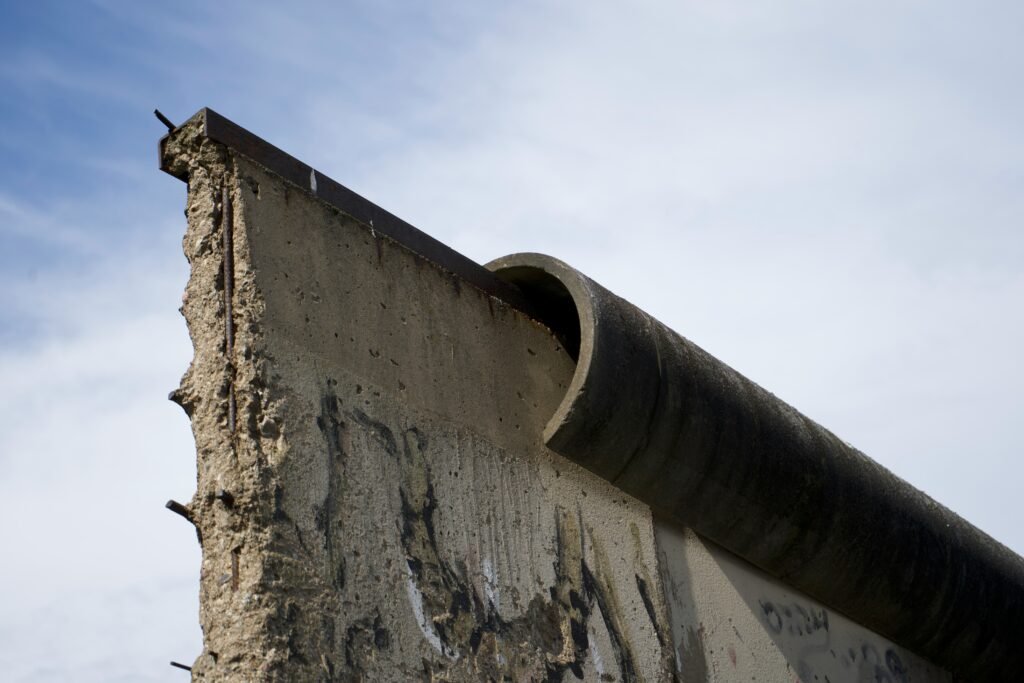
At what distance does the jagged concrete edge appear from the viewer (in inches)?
136

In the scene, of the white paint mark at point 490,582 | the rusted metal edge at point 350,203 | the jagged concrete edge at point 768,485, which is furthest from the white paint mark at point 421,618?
the rusted metal edge at point 350,203

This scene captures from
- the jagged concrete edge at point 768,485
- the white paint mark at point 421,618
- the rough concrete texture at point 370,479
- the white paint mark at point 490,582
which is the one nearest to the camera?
the rough concrete texture at point 370,479

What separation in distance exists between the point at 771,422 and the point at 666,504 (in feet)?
1.57

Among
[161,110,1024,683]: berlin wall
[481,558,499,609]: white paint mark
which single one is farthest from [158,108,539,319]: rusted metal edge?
[481,558,499,609]: white paint mark

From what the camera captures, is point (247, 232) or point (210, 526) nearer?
point (210, 526)

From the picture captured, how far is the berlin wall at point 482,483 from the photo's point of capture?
2611 mm

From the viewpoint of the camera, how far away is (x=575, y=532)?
339 centimetres

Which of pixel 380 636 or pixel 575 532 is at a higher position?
pixel 575 532

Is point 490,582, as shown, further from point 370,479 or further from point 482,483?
point 370,479

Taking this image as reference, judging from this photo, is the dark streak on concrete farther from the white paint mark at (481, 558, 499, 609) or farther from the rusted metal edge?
the rusted metal edge

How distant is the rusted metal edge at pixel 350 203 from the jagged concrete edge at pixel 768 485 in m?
0.11

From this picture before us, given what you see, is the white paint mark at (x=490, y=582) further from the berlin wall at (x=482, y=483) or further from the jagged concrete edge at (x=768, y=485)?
the jagged concrete edge at (x=768, y=485)

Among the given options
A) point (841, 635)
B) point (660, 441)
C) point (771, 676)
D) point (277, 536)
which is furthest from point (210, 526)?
point (841, 635)

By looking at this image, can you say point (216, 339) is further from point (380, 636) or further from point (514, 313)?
point (514, 313)
